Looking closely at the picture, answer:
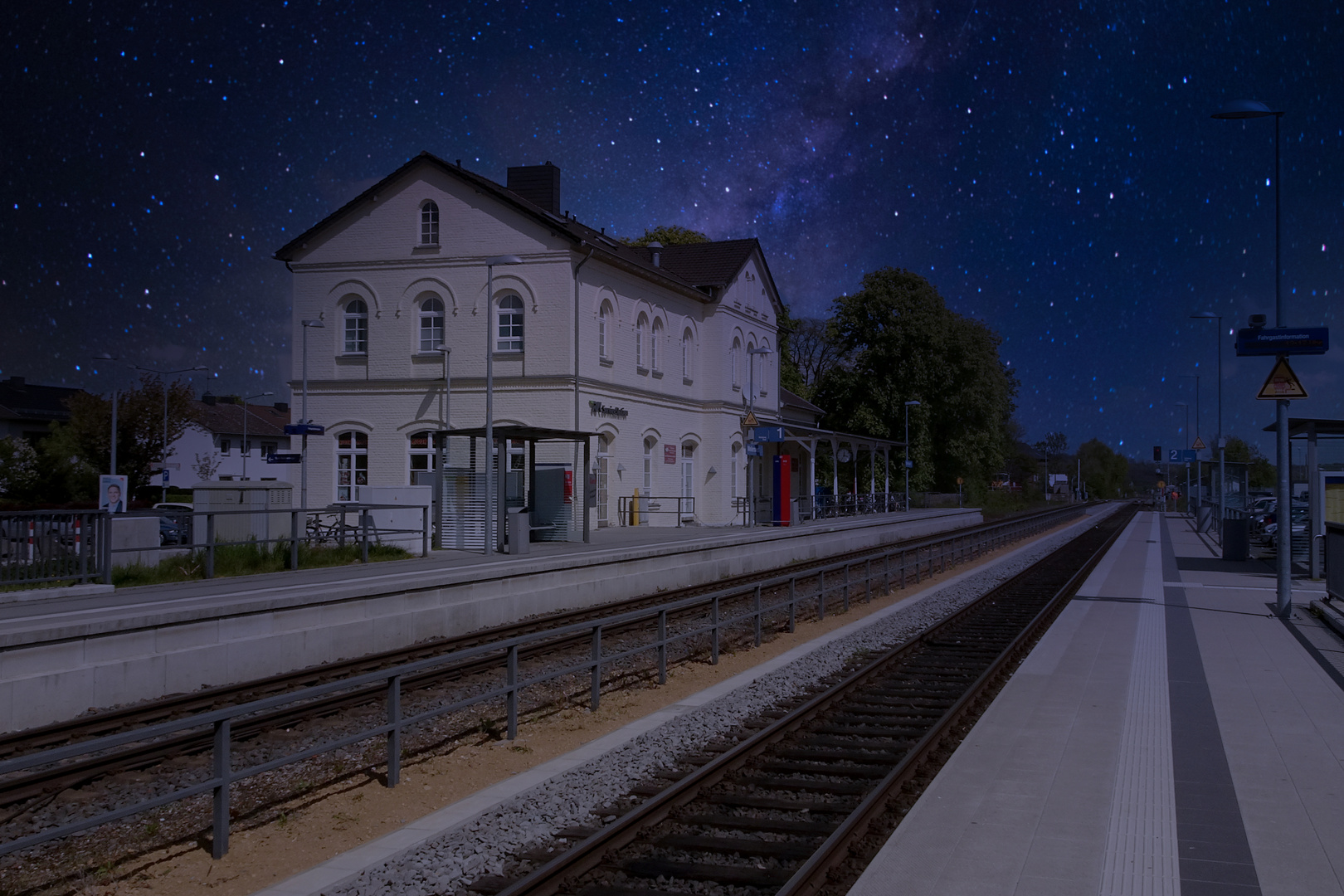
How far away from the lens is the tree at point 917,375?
2457 inches

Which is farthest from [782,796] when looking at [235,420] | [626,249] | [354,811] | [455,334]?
[235,420]

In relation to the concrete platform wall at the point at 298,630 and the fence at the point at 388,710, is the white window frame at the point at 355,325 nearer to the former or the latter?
the concrete platform wall at the point at 298,630

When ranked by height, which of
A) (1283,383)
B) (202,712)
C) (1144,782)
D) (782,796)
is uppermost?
(1283,383)

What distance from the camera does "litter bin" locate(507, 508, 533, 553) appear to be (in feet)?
73.0

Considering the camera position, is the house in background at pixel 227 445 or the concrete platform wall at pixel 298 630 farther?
the house in background at pixel 227 445

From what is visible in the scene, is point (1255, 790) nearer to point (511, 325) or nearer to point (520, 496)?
point (520, 496)

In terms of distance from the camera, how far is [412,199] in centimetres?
3259

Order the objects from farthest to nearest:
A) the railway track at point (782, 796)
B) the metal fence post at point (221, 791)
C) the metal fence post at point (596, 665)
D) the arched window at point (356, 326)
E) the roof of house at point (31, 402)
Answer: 1. the roof of house at point (31, 402)
2. the arched window at point (356, 326)
3. the metal fence post at point (596, 665)
4. the metal fence post at point (221, 791)
5. the railway track at point (782, 796)

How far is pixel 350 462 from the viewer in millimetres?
32781

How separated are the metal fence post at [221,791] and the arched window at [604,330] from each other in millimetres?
26863

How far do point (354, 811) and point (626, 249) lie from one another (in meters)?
35.6

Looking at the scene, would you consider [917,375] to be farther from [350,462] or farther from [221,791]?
[221,791]

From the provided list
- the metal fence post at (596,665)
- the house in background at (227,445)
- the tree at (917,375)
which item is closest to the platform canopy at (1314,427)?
the metal fence post at (596,665)

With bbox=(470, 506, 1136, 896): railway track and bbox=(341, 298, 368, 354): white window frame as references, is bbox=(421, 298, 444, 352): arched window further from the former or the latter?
bbox=(470, 506, 1136, 896): railway track
